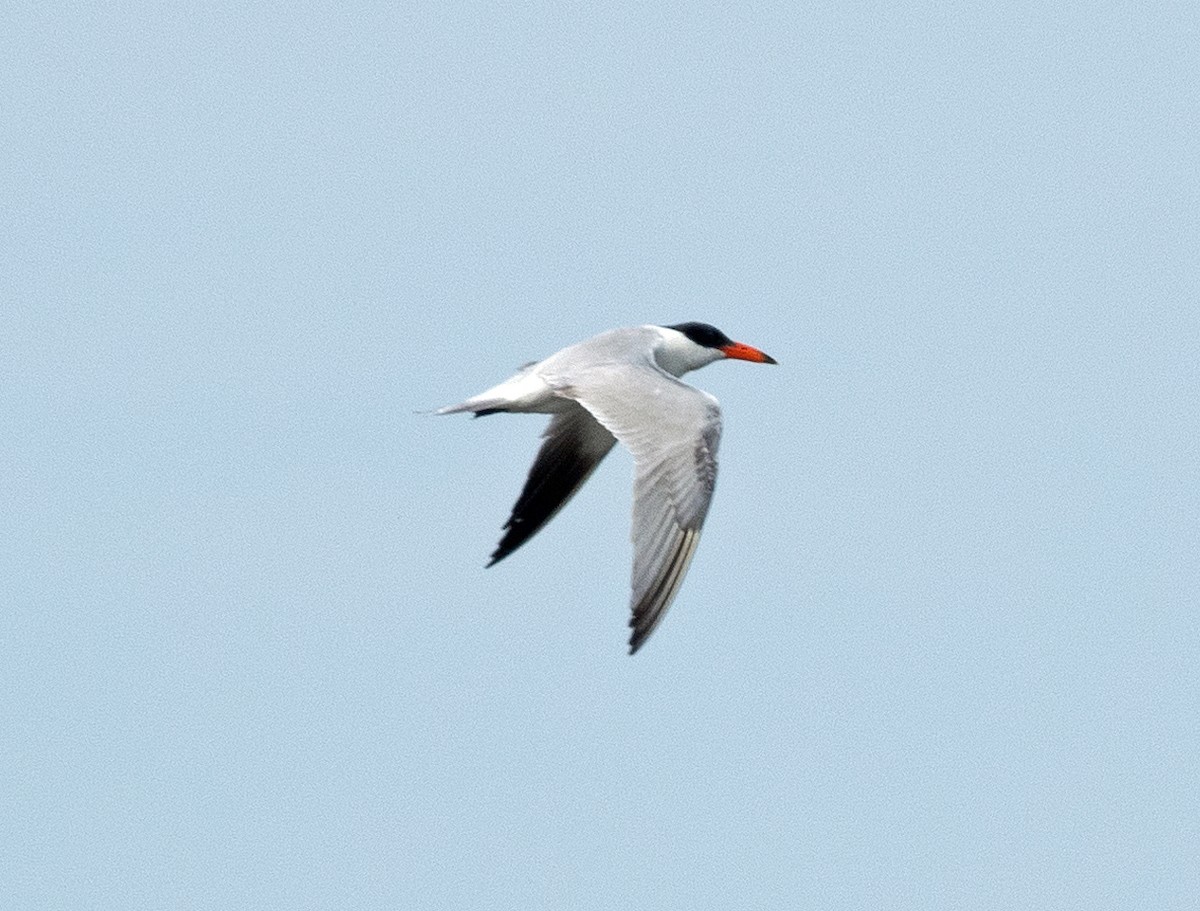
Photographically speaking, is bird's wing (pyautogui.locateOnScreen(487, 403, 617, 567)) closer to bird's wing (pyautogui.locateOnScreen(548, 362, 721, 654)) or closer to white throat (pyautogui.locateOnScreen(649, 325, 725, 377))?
white throat (pyautogui.locateOnScreen(649, 325, 725, 377))

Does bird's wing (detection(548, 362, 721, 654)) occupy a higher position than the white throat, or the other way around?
the white throat

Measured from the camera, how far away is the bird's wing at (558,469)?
23375 mm

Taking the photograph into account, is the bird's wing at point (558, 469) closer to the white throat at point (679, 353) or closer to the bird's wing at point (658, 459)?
the white throat at point (679, 353)

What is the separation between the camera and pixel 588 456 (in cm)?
2341

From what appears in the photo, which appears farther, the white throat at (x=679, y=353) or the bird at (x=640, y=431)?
the white throat at (x=679, y=353)

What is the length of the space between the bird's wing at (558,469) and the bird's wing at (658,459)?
2131mm

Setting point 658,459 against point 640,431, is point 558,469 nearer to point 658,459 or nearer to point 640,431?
point 640,431

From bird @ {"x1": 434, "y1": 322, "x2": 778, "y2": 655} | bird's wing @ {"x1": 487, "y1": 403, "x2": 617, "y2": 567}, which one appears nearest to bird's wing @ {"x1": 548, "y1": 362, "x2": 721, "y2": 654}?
bird @ {"x1": 434, "y1": 322, "x2": 778, "y2": 655}

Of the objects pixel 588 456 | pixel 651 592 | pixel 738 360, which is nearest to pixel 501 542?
pixel 588 456

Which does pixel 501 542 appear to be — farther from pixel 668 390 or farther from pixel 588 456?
pixel 668 390

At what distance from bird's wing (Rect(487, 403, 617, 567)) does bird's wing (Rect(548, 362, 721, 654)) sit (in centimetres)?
213

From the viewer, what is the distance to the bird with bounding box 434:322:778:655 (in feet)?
61.9

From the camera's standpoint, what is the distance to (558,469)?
2347 centimetres

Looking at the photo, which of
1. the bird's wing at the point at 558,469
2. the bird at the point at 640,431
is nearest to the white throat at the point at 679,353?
the bird at the point at 640,431
